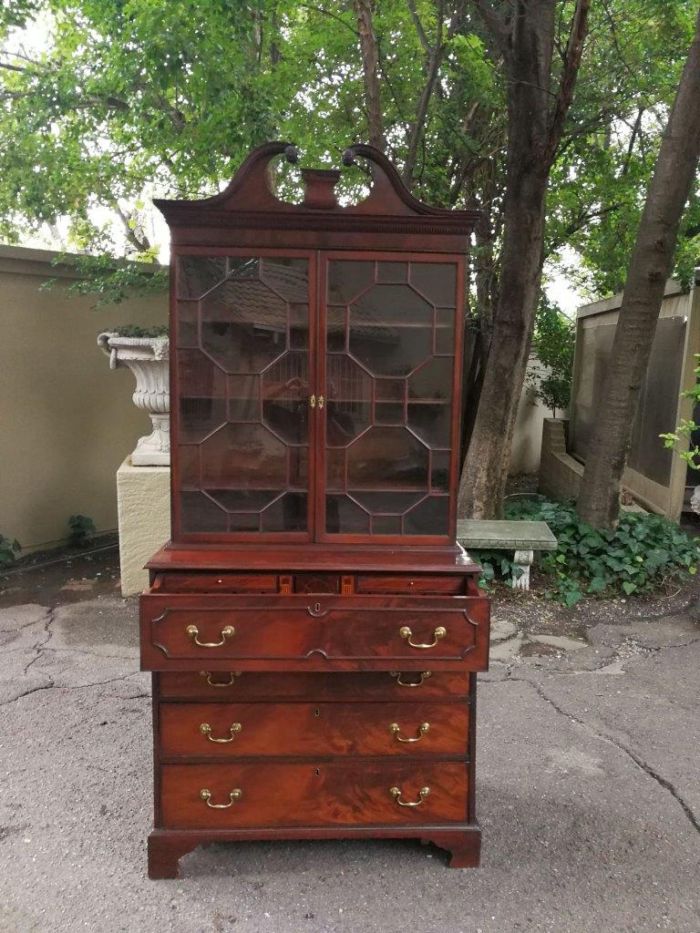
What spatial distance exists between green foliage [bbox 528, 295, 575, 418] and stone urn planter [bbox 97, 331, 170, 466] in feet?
18.0

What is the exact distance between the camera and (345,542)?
2.20 m

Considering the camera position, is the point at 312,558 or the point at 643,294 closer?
the point at 312,558

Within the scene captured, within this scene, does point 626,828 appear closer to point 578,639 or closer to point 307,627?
point 307,627

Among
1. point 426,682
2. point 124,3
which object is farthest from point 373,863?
point 124,3

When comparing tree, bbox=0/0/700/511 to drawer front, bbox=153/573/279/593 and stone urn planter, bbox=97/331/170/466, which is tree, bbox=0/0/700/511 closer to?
stone urn planter, bbox=97/331/170/466

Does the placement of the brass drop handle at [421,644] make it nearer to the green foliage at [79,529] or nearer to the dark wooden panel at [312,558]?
the dark wooden panel at [312,558]

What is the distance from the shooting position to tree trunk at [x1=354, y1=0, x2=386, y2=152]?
14.1 ft

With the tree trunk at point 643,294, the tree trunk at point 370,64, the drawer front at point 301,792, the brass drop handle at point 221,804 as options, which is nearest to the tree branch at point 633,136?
the tree trunk at point 643,294

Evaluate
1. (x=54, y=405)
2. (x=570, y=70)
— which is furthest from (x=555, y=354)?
(x=54, y=405)

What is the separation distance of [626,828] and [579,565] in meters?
2.65

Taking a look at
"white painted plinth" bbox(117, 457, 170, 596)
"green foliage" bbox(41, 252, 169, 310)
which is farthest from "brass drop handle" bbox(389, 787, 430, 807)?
"green foliage" bbox(41, 252, 169, 310)

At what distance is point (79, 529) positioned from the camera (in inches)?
226

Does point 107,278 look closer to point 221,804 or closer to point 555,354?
point 221,804

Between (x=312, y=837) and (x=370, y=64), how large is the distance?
173 inches
